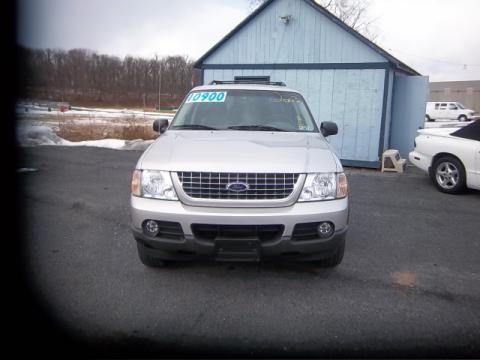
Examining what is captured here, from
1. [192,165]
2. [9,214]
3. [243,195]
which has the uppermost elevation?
[192,165]

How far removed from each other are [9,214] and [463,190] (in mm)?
7983

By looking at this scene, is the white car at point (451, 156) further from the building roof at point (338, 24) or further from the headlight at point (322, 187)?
the headlight at point (322, 187)

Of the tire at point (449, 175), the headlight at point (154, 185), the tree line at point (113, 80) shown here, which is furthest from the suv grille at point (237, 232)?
the tree line at point (113, 80)

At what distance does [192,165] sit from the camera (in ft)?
11.0

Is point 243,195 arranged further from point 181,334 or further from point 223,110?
A: point 223,110

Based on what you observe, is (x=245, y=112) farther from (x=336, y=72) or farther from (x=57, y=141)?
(x=57, y=141)

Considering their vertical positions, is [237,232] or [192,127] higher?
[192,127]

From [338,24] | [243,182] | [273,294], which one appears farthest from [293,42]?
[273,294]

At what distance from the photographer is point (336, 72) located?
1055cm

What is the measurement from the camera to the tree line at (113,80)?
33.9 meters

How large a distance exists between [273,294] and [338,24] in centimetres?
875

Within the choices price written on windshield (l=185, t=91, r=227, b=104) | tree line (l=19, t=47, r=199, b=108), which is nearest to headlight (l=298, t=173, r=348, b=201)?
price written on windshield (l=185, t=91, r=227, b=104)

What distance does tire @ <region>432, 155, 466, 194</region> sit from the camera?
24.7 ft

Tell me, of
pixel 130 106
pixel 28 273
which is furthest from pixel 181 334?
pixel 130 106
